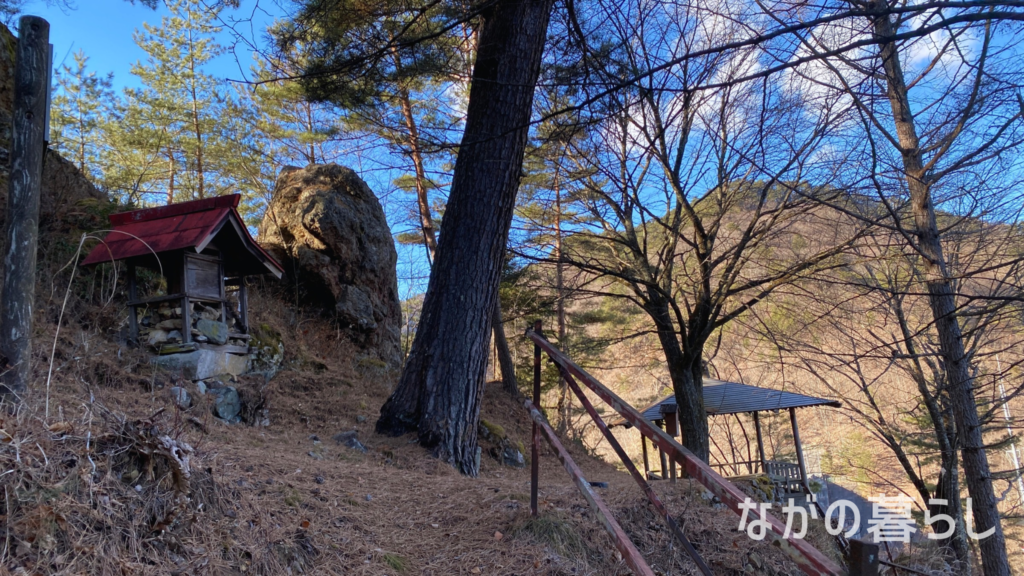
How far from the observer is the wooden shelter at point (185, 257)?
6.11m

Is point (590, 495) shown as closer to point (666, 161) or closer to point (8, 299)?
point (8, 299)

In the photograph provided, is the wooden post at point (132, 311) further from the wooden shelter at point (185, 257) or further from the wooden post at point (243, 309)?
the wooden post at point (243, 309)

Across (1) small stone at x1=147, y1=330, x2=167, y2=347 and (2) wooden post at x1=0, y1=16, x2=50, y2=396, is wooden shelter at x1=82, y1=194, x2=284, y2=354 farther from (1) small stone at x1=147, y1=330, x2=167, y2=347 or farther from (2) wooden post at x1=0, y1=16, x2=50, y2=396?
(2) wooden post at x1=0, y1=16, x2=50, y2=396

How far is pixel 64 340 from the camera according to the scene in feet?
18.9

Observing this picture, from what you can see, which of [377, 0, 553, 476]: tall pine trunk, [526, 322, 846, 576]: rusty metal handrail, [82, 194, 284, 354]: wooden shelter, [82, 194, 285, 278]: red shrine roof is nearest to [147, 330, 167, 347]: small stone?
[82, 194, 284, 354]: wooden shelter

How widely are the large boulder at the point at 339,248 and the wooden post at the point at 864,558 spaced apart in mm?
9590

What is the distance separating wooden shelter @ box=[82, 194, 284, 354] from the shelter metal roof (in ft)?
25.4

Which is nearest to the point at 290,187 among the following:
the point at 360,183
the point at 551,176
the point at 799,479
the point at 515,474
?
the point at 360,183

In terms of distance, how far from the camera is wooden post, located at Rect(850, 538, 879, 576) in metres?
1.31

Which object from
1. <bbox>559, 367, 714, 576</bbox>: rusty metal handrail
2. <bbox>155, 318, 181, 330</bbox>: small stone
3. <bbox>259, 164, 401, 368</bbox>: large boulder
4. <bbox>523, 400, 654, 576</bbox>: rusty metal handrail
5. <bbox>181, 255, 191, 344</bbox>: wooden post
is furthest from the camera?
<bbox>259, 164, 401, 368</bbox>: large boulder

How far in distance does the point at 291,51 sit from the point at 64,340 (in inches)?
148

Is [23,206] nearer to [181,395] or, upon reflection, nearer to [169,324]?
[181,395]

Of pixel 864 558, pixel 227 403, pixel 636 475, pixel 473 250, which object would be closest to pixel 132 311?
pixel 227 403

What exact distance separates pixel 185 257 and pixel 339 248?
4.28 meters
